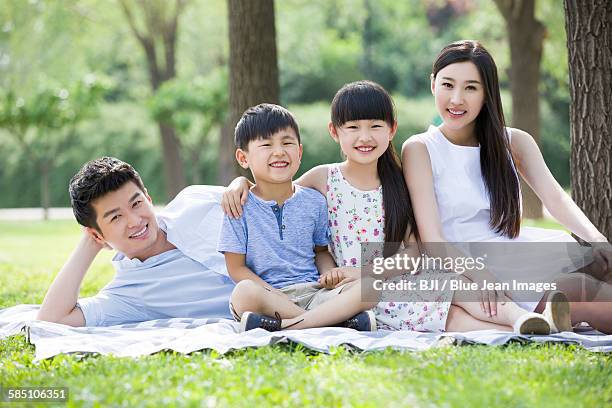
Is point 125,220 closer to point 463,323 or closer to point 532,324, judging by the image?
point 463,323

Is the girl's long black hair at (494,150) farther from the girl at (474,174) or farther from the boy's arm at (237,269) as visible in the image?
the boy's arm at (237,269)

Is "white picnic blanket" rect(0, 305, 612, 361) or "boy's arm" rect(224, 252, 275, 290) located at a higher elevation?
"boy's arm" rect(224, 252, 275, 290)

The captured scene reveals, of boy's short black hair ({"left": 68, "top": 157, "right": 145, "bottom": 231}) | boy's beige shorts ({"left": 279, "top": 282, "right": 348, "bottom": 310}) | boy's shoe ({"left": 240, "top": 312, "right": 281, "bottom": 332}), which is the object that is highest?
boy's short black hair ({"left": 68, "top": 157, "right": 145, "bottom": 231})

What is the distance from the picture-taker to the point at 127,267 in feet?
13.6

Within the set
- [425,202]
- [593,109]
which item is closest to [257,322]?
[425,202]

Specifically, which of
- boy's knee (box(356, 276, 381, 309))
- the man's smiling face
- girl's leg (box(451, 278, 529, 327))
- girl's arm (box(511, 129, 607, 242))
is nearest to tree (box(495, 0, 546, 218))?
girl's arm (box(511, 129, 607, 242))

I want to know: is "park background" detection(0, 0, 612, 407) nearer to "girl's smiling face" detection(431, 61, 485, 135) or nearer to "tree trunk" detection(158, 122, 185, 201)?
"tree trunk" detection(158, 122, 185, 201)

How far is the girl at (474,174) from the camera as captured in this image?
387 cm

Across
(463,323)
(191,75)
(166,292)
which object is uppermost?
(191,75)

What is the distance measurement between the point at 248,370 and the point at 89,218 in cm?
145

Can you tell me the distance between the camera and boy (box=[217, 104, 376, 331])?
377 centimetres

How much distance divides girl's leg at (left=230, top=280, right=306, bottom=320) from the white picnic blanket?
0.11m

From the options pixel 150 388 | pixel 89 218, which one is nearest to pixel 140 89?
pixel 89 218

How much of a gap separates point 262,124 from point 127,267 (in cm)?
106
